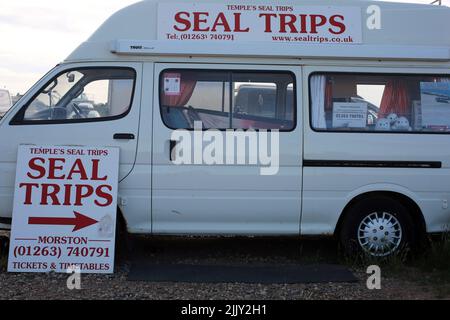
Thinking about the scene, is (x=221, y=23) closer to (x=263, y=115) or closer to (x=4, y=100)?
(x=263, y=115)

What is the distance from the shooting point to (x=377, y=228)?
17.5 feet

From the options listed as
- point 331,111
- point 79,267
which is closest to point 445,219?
point 331,111

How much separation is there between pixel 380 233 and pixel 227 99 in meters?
2.02

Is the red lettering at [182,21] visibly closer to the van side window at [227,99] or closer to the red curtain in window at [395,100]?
the van side window at [227,99]

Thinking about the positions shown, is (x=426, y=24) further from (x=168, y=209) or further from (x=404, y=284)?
(x=168, y=209)

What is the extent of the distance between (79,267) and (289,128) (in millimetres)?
2388

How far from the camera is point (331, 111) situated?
5.30m

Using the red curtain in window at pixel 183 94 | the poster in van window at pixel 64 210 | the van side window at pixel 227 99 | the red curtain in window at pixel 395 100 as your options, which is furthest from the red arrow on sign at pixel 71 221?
the red curtain in window at pixel 395 100

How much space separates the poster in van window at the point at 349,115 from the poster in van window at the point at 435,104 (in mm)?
608

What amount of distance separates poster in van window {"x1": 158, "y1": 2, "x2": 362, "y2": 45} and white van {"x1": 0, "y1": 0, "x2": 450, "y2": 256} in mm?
11

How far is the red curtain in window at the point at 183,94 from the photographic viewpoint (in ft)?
17.2

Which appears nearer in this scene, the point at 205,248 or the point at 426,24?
the point at 426,24

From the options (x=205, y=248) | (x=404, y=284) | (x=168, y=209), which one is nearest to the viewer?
(x=404, y=284)

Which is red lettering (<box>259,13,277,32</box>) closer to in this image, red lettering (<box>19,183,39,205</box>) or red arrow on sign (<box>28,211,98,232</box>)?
red arrow on sign (<box>28,211,98,232</box>)
